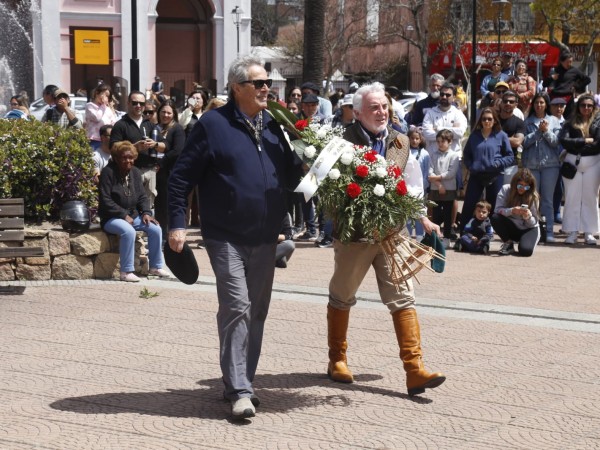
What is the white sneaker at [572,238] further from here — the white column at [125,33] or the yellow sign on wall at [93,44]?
the white column at [125,33]

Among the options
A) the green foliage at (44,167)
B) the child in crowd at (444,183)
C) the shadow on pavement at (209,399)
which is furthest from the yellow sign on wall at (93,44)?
the shadow on pavement at (209,399)

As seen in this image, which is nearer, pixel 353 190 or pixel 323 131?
pixel 353 190

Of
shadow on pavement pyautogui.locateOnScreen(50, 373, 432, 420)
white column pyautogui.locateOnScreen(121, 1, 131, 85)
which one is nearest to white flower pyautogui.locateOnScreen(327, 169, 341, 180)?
shadow on pavement pyautogui.locateOnScreen(50, 373, 432, 420)

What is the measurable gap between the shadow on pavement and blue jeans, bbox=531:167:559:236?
28.3 ft

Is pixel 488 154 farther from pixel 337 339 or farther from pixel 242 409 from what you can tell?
pixel 242 409

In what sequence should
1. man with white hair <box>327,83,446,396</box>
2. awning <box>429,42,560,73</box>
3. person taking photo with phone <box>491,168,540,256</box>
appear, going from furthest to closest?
awning <box>429,42,560,73</box>, person taking photo with phone <box>491,168,540,256</box>, man with white hair <box>327,83,446,396</box>

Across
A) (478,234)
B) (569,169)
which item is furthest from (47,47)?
(478,234)

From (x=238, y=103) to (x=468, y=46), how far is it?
159 ft

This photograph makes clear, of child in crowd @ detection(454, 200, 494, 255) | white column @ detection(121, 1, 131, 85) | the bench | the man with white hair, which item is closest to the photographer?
the man with white hair

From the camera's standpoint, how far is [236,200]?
6.73 meters

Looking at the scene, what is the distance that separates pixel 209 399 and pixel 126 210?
513 cm

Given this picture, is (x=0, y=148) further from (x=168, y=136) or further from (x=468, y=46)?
(x=468, y=46)

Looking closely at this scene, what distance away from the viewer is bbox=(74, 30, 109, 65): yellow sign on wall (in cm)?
4416

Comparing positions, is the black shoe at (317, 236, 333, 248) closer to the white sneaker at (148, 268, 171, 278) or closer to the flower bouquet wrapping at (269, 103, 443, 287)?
the white sneaker at (148, 268, 171, 278)
